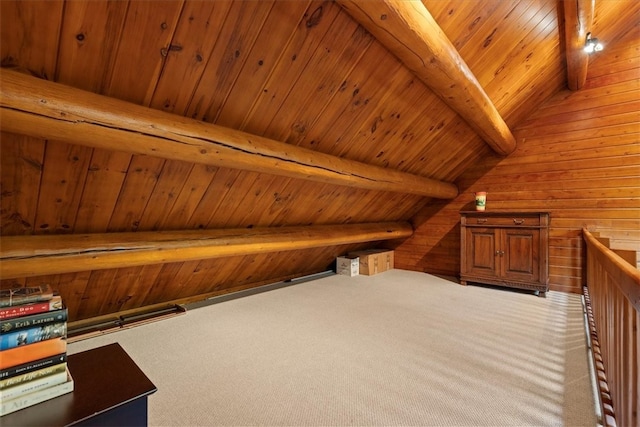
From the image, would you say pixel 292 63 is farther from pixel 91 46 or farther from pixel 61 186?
pixel 61 186

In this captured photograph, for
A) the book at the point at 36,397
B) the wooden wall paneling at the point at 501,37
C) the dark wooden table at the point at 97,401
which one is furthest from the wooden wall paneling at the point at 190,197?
the wooden wall paneling at the point at 501,37

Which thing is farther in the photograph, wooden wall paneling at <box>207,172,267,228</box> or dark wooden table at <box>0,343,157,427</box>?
wooden wall paneling at <box>207,172,267,228</box>

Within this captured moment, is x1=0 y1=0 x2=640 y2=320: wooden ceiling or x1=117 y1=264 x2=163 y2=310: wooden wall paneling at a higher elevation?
x1=0 y1=0 x2=640 y2=320: wooden ceiling

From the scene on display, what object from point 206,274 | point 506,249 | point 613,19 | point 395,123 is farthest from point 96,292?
point 613,19

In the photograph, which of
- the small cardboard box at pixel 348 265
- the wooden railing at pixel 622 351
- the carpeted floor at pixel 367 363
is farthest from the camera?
the small cardboard box at pixel 348 265

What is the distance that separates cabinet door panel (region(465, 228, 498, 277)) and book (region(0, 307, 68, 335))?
3998 millimetres

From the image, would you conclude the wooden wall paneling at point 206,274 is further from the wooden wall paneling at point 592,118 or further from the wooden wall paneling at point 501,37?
the wooden wall paneling at point 592,118

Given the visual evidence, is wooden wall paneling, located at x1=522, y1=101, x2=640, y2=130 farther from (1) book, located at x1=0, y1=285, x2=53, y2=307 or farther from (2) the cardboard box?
(1) book, located at x1=0, y1=285, x2=53, y2=307

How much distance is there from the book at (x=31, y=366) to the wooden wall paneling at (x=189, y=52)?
3.98ft

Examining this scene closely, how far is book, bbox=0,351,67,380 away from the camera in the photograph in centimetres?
72

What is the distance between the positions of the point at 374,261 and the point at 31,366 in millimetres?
4095

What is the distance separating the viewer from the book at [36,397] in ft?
2.33

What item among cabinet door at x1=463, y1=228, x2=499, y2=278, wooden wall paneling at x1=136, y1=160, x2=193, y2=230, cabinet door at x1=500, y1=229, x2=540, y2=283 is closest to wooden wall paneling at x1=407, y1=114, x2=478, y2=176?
cabinet door at x1=463, y1=228, x2=499, y2=278

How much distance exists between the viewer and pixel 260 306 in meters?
2.97
